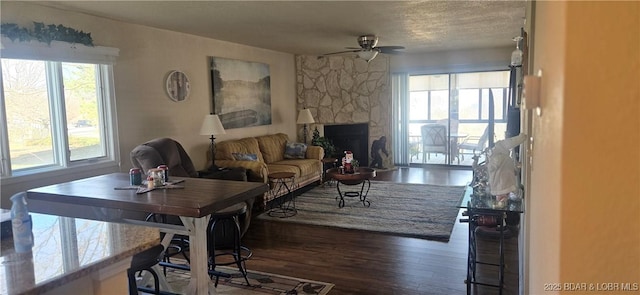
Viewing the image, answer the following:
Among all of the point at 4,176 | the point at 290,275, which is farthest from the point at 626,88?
the point at 4,176

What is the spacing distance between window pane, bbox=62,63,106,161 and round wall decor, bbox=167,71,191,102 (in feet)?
3.05

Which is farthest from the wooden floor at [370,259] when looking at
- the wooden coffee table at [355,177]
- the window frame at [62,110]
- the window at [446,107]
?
the window at [446,107]

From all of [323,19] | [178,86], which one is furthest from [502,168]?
[178,86]

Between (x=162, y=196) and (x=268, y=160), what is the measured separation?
13.1 feet

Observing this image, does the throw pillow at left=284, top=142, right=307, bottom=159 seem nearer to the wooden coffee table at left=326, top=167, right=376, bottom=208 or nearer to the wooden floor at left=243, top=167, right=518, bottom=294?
the wooden coffee table at left=326, top=167, right=376, bottom=208

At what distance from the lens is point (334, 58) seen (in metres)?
8.08

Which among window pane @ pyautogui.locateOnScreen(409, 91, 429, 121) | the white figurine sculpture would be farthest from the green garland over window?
window pane @ pyautogui.locateOnScreen(409, 91, 429, 121)

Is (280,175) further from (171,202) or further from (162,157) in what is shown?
(171,202)

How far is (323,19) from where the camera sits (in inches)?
177

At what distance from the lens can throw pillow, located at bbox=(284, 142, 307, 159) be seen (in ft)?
22.7

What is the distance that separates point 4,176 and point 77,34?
4.59 feet

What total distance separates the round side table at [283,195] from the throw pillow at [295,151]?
0.97 meters

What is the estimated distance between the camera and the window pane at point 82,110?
4008 mm

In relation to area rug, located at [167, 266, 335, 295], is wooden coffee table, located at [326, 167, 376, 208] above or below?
above
